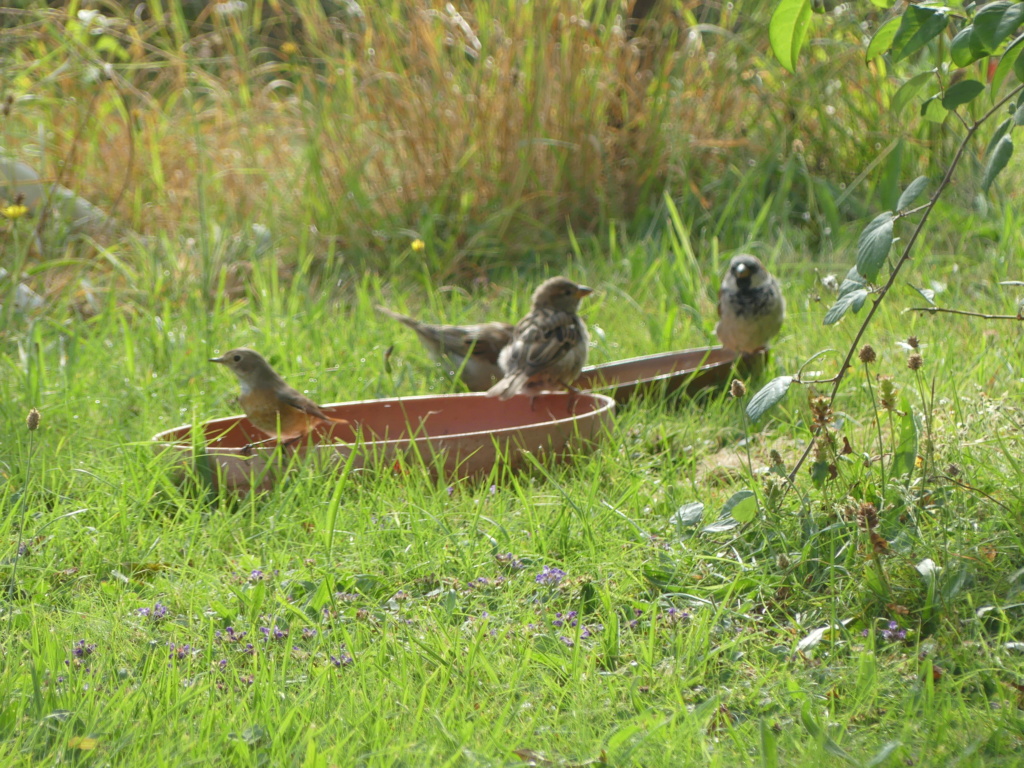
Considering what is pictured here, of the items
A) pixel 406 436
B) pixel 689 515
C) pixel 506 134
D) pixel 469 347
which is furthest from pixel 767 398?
pixel 506 134

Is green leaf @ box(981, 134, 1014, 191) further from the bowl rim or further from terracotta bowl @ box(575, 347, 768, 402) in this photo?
terracotta bowl @ box(575, 347, 768, 402)

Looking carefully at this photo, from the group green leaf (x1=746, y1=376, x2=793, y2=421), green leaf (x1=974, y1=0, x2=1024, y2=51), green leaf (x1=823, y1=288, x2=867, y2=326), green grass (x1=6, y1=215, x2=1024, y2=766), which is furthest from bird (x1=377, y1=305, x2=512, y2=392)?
green leaf (x1=974, y1=0, x2=1024, y2=51)

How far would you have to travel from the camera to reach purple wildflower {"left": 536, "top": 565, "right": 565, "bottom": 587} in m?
3.27

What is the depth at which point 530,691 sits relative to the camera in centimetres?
276

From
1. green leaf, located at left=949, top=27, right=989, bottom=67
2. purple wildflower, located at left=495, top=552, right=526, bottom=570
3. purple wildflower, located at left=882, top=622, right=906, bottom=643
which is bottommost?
purple wildflower, located at left=495, top=552, right=526, bottom=570

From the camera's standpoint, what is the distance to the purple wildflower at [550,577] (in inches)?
129

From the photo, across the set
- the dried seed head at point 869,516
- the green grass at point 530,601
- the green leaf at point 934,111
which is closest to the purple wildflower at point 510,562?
the green grass at point 530,601

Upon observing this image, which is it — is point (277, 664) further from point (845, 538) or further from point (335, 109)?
point (335, 109)

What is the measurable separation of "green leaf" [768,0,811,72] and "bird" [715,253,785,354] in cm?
263

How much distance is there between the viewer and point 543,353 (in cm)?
502

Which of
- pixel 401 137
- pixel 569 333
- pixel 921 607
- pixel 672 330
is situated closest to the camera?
pixel 921 607

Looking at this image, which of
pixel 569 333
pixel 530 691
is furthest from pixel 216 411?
pixel 530 691

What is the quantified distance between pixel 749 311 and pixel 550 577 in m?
2.57

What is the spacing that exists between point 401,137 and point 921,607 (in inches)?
234
